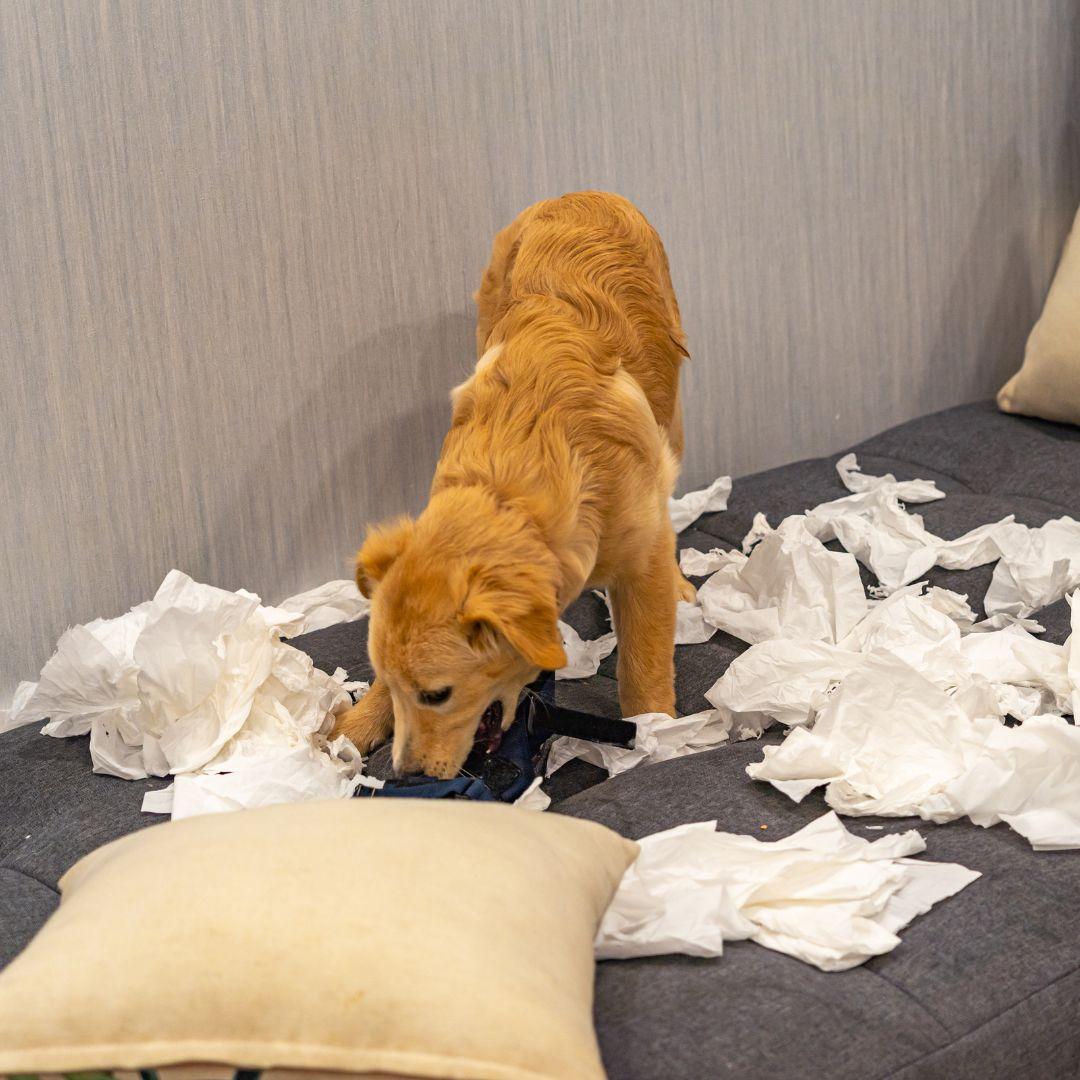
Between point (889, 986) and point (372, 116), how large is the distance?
6.83 ft

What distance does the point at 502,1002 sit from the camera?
1.03 meters

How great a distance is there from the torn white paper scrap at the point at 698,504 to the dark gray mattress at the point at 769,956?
2.04 feet

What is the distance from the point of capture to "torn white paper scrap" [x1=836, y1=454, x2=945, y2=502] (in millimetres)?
2908

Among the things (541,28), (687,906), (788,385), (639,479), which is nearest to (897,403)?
(788,385)

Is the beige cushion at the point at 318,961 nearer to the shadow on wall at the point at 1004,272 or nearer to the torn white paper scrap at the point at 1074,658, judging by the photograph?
the torn white paper scrap at the point at 1074,658

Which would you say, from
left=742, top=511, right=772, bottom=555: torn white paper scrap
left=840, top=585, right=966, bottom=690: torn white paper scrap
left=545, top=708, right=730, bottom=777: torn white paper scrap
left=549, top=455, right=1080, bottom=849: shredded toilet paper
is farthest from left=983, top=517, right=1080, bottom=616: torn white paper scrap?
left=545, top=708, right=730, bottom=777: torn white paper scrap

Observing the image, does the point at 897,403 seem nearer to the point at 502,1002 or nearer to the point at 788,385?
the point at 788,385

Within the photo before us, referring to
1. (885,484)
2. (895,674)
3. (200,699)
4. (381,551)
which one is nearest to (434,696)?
(381,551)

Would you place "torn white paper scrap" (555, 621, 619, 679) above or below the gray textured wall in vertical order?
below

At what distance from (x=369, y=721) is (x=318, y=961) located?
111 centimetres

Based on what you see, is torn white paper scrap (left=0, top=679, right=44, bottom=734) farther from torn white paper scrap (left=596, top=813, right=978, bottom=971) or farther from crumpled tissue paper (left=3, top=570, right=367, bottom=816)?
torn white paper scrap (left=596, top=813, right=978, bottom=971)

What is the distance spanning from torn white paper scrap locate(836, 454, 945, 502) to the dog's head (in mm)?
1363

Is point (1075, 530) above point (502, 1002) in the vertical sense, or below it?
below

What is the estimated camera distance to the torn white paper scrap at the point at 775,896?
4.61 feet
